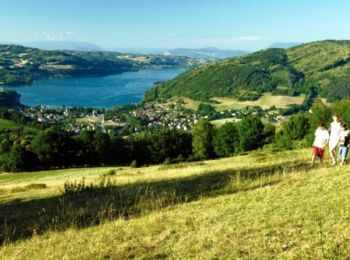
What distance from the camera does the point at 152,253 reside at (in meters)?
8.58

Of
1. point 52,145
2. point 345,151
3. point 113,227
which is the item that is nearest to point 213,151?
point 52,145

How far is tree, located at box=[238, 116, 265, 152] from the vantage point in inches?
3764

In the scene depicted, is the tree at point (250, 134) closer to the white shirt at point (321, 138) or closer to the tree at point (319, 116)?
the tree at point (319, 116)

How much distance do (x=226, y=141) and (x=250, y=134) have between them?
5.58 m

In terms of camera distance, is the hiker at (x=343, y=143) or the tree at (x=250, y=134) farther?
the tree at (x=250, y=134)

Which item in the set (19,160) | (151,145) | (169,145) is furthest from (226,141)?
(19,160)

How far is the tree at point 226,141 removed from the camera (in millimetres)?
96812

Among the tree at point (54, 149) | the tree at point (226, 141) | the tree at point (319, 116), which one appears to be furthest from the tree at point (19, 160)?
the tree at point (319, 116)

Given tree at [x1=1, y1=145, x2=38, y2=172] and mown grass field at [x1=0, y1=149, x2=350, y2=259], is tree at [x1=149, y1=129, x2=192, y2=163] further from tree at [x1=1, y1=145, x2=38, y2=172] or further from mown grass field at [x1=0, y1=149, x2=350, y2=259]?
mown grass field at [x1=0, y1=149, x2=350, y2=259]

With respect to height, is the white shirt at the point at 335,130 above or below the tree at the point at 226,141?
above

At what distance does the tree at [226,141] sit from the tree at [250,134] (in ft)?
4.59

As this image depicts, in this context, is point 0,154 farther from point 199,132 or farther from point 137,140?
point 199,132

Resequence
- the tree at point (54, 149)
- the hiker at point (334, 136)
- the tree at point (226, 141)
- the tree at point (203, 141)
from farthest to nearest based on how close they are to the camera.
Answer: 1. the tree at point (226, 141)
2. the tree at point (203, 141)
3. the tree at point (54, 149)
4. the hiker at point (334, 136)

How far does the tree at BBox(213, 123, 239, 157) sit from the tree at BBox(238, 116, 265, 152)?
140cm
